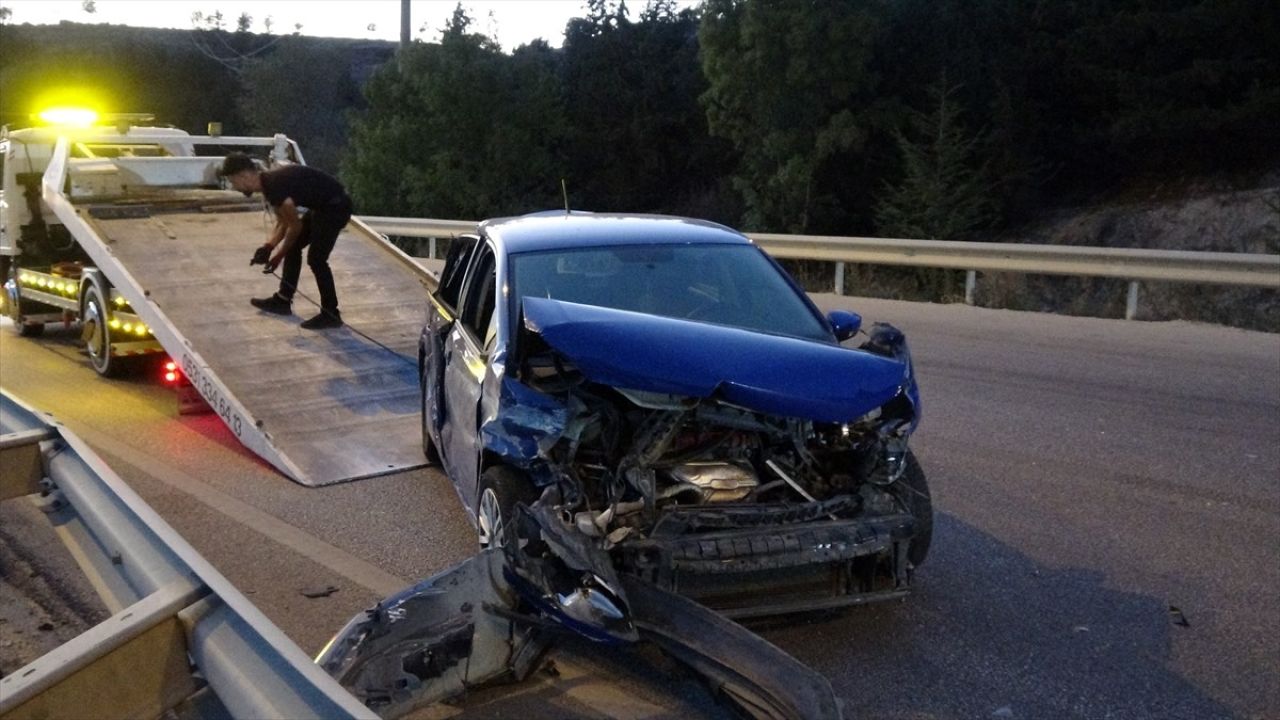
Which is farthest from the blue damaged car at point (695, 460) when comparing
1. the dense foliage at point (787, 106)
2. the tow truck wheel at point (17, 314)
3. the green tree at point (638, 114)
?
the green tree at point (638, 114)

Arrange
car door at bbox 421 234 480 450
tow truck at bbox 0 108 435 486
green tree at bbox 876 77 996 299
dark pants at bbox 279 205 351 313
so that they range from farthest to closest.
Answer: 1. green tree at bbox 876 77 996 299
2. dark pants at bbox 279 205 351 313
3. tow truck at bbox 0 108 435 486
4. car door at bbox 421 234 480 450

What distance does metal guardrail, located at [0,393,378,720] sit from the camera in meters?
3.00

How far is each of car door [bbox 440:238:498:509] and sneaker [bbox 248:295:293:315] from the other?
3.91 meters

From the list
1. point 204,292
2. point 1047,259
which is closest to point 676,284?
point 204,292

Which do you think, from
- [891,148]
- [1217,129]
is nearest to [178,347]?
[1217,129]

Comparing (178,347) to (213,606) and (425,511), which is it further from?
(213,606)

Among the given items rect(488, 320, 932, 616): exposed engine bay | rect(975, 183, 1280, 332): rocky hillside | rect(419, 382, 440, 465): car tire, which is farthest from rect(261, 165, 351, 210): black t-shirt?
rect(975, 183, 1280, 332): rocky hillside

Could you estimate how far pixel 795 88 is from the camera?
127ft

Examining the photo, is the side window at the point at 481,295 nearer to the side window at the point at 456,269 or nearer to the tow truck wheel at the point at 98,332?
Answer: the side window at the point at 456,269

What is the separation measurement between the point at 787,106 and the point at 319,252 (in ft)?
98.3

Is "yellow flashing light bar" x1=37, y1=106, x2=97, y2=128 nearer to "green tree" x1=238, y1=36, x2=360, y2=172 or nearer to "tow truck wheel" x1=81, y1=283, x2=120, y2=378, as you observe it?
"tow truck wheel" x1=81, y1=283, x2=120, y2=378

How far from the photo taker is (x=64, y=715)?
314cm

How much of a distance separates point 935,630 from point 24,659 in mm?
3780

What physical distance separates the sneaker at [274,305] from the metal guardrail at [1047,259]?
11.1ft
